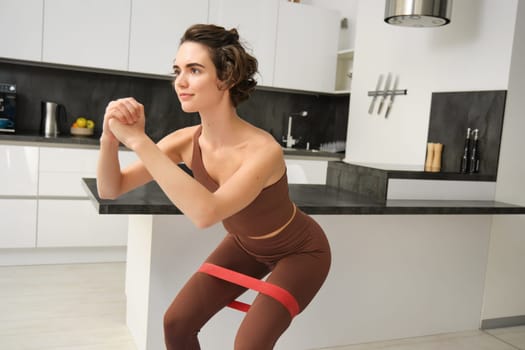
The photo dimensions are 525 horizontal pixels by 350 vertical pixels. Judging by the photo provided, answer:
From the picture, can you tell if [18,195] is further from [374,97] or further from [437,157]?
[437,157]

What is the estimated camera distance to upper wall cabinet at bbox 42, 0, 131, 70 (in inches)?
155

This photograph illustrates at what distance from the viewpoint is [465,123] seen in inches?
129

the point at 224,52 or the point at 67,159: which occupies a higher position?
the point at 224,52

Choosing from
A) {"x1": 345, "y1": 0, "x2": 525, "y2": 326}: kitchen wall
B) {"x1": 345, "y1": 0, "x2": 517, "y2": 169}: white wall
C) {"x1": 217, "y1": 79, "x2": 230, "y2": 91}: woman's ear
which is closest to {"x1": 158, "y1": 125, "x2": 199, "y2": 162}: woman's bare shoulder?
{"x1": 217, "y1": 79, "x2": 230, "y2": 91}: woman's ear

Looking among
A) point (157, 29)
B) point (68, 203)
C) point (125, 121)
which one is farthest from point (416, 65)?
point (125, 121)

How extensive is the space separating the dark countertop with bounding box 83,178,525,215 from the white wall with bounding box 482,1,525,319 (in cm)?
21

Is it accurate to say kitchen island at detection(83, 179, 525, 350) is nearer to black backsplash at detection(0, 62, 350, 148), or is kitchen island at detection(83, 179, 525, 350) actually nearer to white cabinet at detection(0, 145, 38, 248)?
white cabinet at detection(0, 145, 38, 248)

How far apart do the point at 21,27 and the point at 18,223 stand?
1380mm

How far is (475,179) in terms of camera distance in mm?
3031

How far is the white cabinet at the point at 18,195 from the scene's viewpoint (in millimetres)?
3672

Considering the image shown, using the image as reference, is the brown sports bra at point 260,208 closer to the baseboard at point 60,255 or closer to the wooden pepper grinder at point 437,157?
the wooden pepper grinder at point 437,157

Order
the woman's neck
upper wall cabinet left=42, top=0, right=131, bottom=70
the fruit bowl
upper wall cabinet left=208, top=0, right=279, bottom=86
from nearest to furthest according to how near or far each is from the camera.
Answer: the woman's neck
upper wall cabinet left=42, top=0, right=131, bottom=70
the fruit bowl
upper wall cabinet left=208, top=0, right=279, bottom=86

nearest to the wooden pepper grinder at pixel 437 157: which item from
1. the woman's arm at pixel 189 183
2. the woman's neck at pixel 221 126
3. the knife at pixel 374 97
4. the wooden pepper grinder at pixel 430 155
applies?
the wooden pepper grinder at pixel 430 155

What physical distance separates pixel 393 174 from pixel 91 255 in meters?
2.39
